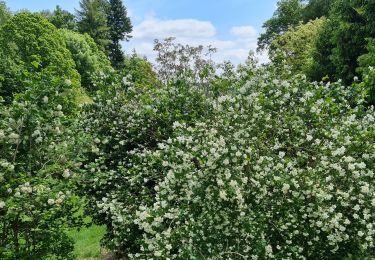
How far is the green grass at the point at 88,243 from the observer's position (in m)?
10.8

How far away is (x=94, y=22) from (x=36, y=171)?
173 feet

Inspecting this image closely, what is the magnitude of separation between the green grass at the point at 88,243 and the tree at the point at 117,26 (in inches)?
1840

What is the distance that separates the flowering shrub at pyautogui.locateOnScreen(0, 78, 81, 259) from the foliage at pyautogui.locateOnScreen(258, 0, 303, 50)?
151 feet

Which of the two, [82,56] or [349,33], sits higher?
[82,56]

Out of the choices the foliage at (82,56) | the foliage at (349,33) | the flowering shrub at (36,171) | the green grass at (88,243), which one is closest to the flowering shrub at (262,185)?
the flowering shrub at (36,171)

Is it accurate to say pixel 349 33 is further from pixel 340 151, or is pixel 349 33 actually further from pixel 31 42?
pixel 31 42

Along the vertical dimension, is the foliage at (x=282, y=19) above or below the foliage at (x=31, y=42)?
above

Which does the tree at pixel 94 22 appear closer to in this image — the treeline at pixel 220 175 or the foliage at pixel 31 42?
the foliage at pixel 31 42

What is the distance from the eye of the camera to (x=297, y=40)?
3050 centimetres

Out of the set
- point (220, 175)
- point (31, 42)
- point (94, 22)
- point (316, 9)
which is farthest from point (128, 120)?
point (94, 22)

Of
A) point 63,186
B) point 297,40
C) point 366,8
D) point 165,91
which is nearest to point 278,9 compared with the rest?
point 297,40

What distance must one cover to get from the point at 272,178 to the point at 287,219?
0.54 meters

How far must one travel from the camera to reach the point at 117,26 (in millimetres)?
59031

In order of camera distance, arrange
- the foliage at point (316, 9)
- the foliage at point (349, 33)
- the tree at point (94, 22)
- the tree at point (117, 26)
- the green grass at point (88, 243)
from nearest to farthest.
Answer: the green grass at point (88, 243)
the foliage at point (349, 33)
the foliage at point (316, 9)
the tree at point (94, 22)
the tree at point (117, 26)
